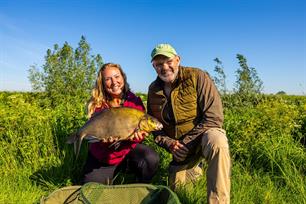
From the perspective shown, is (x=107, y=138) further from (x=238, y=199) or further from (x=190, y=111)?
Answer: (x=238, y=199)

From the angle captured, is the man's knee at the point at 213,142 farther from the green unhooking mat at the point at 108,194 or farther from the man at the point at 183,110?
the green unhooking mat at the point at 108,194

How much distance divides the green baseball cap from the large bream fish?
67 cm

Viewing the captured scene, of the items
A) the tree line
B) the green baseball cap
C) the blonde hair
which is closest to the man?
the green baseball cap

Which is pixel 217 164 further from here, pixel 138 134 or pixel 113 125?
pixel 113 125

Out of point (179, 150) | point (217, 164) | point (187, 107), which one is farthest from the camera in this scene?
point (187, 107)

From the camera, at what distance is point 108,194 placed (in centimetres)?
395

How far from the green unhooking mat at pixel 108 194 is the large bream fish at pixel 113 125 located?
468mm

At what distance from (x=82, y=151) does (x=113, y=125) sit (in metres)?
1.47

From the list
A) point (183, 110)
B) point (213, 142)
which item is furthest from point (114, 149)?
point (213, 142)

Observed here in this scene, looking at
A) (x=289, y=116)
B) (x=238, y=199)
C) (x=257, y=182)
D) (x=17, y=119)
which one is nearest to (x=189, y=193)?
(x=238, y=199)

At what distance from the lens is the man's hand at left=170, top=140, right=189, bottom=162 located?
4.09m

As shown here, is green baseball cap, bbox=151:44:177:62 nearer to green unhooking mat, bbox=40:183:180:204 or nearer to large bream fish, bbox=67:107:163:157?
large bream fish, bbox=67:107:163:157

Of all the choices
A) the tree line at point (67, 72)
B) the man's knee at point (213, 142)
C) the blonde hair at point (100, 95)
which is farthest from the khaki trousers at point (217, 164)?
the tree line at point (67, 72)

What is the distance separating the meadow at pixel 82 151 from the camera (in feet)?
14.5
